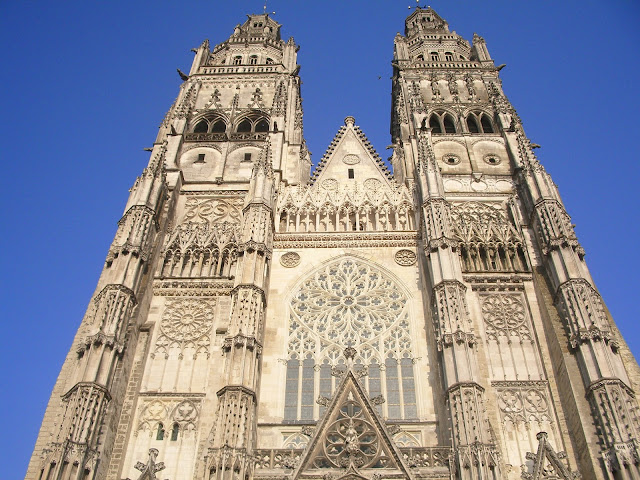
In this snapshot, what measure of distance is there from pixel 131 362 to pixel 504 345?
35.5 ft

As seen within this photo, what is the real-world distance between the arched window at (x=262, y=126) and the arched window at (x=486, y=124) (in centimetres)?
953

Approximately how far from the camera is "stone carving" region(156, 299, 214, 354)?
64.7 feet

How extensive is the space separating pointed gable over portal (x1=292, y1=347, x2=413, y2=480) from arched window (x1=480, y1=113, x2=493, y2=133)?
1605cm

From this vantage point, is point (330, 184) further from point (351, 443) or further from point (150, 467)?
point (150, 467)

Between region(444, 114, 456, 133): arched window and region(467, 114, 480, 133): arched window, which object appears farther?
region(444, 114, 456, 133): arched window

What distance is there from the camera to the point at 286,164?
2694cm

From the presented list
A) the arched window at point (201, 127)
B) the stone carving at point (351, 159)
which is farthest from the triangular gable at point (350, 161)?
the arched window at point (201, 127)

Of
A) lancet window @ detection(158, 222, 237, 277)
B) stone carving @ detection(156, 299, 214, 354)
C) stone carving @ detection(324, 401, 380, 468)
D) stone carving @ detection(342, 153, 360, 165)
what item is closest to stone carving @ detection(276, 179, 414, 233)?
lancet window @ detection(158, 222, 237, 277)

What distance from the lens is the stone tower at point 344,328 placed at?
16.0 metres

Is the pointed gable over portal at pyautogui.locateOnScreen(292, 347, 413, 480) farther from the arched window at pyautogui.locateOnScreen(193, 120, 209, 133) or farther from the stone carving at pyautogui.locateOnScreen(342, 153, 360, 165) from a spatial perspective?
the arched window at pyautogui.locateOnScreen(193, 120, 209, 133)

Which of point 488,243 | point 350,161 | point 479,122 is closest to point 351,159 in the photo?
point 350,161

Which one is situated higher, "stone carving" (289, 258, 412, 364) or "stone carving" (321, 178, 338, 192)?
"stone carving" (321, 178, 338, 192)

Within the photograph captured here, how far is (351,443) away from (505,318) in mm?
6891

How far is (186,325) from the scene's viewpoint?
20.2 meters
